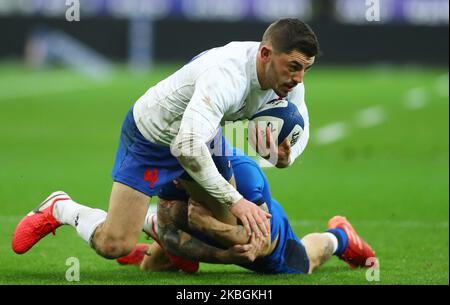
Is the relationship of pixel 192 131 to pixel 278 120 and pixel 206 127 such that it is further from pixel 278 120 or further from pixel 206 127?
pixel 278 120

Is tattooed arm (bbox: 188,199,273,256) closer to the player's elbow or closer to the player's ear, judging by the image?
the player's elbow

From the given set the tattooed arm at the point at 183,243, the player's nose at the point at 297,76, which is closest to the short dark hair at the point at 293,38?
Result: the player's nose at the point at 297,76

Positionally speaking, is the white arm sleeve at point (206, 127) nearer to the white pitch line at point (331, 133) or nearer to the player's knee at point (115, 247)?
the player's knee at point (115, 247)

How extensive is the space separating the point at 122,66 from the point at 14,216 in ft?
73.5

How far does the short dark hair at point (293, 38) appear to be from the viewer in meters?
6.54

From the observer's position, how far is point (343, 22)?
104ft

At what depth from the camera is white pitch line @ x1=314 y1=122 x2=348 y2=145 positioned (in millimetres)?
17688

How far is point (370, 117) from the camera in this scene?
67.5 ft

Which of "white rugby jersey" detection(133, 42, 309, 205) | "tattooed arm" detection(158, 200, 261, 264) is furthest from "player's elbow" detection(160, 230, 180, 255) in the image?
"white rugby jersey" detection(133, 42, 309, 205)

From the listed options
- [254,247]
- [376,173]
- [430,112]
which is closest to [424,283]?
[254,247]

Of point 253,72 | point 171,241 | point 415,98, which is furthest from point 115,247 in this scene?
point 415,98

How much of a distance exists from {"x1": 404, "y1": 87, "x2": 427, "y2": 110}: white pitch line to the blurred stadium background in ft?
0.15

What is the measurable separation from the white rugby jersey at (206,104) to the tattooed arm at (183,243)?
50 cm

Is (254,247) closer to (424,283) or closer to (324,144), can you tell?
(424,283)
